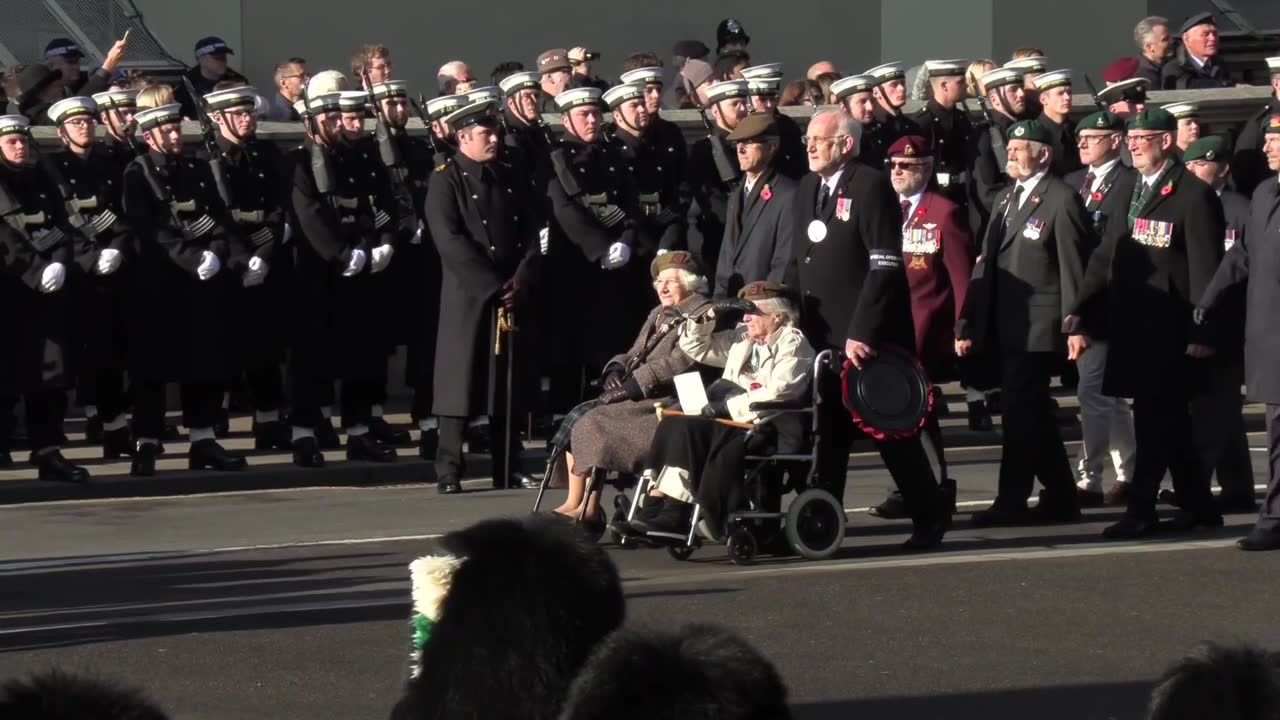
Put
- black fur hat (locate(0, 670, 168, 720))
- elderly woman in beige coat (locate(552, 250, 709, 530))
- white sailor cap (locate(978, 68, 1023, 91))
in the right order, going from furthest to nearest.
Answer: white sailor cap (locate(978, 68, 1023, 91)) → elderly woman in beige coat (locate(552, 250, 709, 530)) → black fur hat (locate(0, 670, 168, 720))

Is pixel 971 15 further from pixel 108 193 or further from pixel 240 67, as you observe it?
pixel 108 193

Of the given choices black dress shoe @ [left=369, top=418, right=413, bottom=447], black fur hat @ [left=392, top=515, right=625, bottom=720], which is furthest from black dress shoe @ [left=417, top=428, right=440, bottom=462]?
black fur hat @ [left=392, top=515, right=625, bottom=720]

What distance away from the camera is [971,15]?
22.3m

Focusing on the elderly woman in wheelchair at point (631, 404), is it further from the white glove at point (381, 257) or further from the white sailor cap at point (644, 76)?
the white sailor cap at point (644, 76)

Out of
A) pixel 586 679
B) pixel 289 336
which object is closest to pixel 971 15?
pixel 289 336

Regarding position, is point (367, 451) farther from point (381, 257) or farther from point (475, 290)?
point (475, 290)

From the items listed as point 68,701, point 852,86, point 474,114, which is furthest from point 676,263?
point 68,701

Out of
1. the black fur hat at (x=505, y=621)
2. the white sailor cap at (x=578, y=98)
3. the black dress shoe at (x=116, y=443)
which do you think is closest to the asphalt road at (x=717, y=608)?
the black dress shoe at (x=116, y=443)

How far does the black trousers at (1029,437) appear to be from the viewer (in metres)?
11.3

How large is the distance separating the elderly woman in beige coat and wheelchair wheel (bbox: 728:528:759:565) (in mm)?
770

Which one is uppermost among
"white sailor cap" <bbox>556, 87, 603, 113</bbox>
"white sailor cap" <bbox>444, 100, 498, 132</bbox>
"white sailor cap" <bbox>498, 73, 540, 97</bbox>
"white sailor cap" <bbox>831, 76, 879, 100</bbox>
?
"white sailor cap" <bbox>831, 76, 879, 100</bbox>

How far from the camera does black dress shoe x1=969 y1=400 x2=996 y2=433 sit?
15.1 meters

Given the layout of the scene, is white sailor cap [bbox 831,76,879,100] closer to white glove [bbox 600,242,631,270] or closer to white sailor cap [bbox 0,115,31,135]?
white glove [bbox 600,242,631,270]

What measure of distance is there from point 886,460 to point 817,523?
62cm
